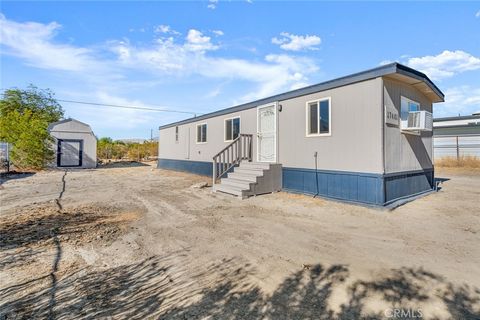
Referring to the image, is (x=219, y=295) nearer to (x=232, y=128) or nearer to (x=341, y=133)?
(x=341, y=133)

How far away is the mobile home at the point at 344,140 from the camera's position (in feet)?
20.1

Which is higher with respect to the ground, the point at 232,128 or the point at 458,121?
the point at 458,121

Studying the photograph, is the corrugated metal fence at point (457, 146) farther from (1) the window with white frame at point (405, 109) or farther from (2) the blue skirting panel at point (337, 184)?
(2) the blue skirting panel at point (337, 184)

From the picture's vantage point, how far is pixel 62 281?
8.84ft

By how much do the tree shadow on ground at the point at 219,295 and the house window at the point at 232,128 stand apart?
8.01 m

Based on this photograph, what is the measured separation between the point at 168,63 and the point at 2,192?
10.7 meters

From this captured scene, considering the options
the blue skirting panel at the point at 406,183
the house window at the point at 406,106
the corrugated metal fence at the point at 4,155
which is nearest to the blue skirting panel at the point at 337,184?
the blue skirting panel at the point at 406,183

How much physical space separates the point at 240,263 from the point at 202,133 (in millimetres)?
10629

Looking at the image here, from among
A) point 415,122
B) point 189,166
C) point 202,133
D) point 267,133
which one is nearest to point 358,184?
point 415,122

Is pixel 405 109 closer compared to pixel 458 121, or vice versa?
pixel 405 109

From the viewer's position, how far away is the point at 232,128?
10898 mm

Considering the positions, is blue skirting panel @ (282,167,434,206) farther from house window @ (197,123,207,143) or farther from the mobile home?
house window @ (197,123,207,143)

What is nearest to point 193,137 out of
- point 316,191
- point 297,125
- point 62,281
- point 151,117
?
point 297,125

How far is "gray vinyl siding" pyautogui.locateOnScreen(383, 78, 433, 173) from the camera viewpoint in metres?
6.27
